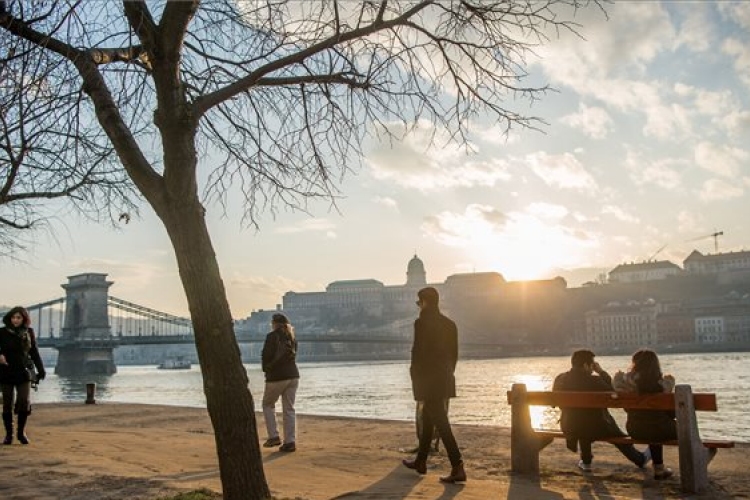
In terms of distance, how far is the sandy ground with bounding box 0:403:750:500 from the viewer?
17.5ft

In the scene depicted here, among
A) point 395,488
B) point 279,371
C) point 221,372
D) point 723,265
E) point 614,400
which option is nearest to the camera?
point 221,372

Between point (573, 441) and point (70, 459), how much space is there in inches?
177

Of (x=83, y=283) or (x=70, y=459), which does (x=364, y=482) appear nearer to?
(x=70, y=459)

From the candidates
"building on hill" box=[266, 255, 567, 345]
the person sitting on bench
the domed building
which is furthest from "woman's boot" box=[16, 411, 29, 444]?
the domed building

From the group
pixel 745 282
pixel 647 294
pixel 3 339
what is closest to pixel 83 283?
pixel 3 339

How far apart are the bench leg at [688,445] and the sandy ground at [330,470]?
0.37 ft

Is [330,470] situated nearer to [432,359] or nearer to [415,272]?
[432,359]

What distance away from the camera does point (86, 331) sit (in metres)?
A: 80.1

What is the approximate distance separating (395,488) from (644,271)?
15367 centimetres

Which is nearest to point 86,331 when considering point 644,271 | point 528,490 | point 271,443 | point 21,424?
point 21,424

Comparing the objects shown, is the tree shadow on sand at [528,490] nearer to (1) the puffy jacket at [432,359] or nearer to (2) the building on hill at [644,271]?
(1) the puffy jacket at [432,359]

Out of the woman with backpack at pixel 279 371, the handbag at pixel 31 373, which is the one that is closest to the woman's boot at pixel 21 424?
the handbag at pixel 31 373

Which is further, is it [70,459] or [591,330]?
[591,330]

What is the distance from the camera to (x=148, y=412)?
14070 millimetres
